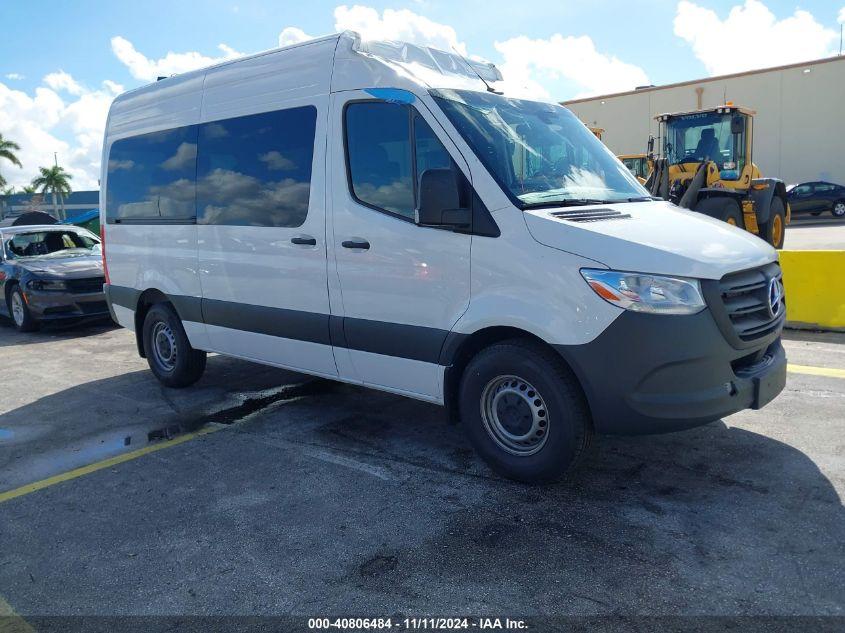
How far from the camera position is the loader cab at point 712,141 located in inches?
565

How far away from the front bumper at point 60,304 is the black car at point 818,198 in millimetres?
25569

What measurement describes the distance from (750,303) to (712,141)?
12314mm

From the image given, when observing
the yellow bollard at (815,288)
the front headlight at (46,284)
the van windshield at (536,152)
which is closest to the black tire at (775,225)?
the yellow bollard at (815,288)

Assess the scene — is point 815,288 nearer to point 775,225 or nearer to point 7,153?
point 775,225

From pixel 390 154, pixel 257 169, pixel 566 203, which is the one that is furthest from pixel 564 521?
pixel 257 169

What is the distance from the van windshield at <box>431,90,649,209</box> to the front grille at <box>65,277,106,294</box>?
7547 millimetres

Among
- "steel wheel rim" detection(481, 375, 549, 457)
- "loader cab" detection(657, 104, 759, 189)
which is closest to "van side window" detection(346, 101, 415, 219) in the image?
"steel wheel rim" detection(481, 375, 549, 457)

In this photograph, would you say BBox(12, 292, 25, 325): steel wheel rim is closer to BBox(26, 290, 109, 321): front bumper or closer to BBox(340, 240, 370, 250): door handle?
BBox(26, 290, 109, 321): front bumper

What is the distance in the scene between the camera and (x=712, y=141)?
14.7 m

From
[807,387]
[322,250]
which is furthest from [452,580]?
[807,387]

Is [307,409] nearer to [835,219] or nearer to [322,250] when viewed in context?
[322,250]

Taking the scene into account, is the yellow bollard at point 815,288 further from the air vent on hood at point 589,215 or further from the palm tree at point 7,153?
the palm tree at point 7,153

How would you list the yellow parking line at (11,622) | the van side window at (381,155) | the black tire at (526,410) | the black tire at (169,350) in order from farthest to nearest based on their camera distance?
the black tire at (169,350), the van side window at (381,155), the black tire at (526,410), the yellow parking line at (11,622)

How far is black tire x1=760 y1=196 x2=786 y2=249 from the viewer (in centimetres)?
1320
